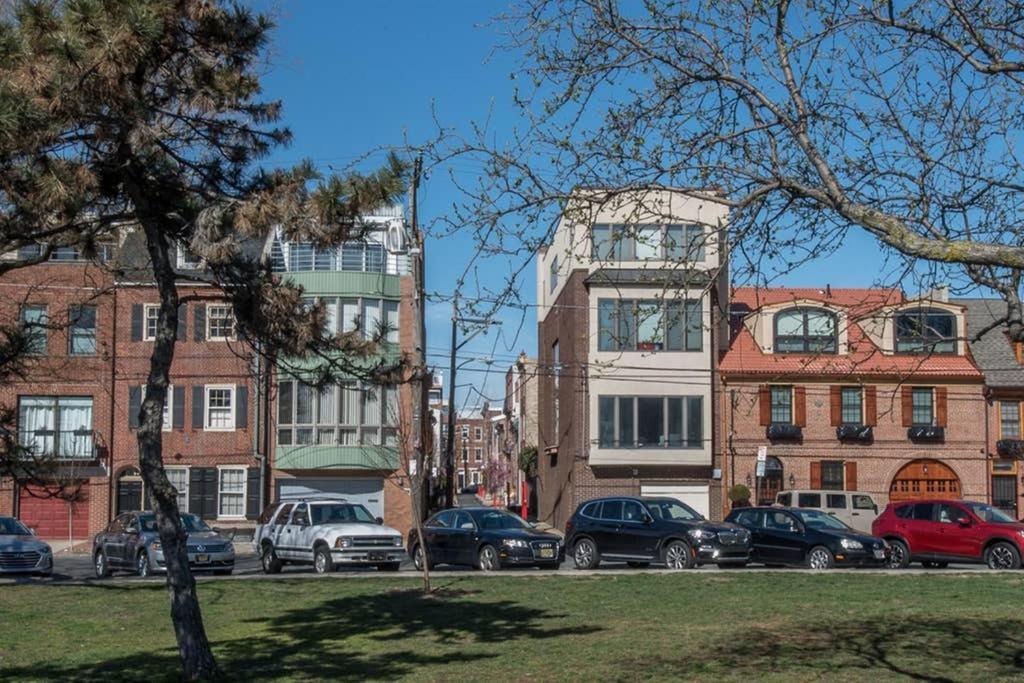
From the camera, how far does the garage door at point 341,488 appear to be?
1821 inches

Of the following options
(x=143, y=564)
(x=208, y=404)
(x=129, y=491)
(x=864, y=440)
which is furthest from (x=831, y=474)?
(x=143, y=564)

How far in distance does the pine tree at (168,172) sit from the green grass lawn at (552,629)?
8.35 feet

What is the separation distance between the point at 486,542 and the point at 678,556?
163 inches

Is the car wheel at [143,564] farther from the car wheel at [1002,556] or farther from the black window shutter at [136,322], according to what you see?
the black window shutter at [136,322]

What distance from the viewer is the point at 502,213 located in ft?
29.5

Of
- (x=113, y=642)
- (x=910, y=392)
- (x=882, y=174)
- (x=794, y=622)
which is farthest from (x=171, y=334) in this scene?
(x=910, y=392)

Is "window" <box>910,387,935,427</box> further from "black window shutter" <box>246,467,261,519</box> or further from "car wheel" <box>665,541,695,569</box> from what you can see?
"black window shutter" <box>246,467,261,519</box>

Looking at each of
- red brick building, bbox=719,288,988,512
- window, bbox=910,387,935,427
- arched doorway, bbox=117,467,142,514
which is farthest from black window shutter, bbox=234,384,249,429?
→ window, bbox=910,387,935,427

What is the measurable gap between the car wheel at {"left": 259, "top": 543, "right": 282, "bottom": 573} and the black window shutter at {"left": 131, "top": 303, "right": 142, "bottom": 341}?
19391mm

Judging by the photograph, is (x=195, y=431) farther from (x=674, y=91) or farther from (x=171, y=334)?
(x=674, y=91)

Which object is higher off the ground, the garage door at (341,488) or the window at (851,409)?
the window at (851,409)

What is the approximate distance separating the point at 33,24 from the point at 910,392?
4101 cm

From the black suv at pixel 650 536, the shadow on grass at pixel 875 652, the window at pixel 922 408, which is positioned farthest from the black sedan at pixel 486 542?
the window at pixel 922 408

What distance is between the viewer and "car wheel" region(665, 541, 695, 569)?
26.4 meters
